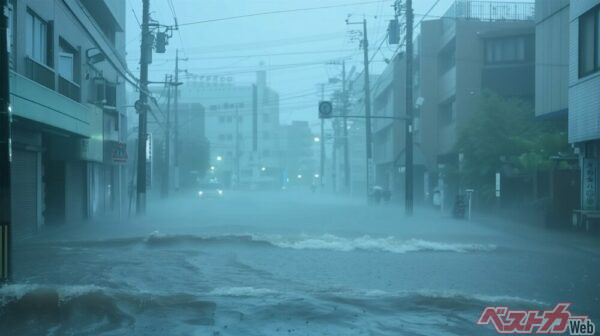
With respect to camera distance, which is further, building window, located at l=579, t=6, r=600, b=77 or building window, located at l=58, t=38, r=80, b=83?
building window, located at l=58, t=38, r=80, b=83

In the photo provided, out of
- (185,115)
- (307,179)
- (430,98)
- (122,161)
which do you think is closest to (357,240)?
(122,161)

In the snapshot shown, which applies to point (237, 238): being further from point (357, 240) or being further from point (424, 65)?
point (424, 65)

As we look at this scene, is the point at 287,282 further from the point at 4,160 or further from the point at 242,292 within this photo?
the point at 4,160

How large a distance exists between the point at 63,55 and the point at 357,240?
14.1m

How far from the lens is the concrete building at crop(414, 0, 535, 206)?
38.3 metres

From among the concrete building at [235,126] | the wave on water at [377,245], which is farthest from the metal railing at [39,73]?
the concrete building at [235,126]

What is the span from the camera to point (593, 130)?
21.3 m

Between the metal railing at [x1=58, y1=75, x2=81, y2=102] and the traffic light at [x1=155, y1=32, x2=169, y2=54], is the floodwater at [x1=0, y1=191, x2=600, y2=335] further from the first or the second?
→ the traffic light at [x1=155, y1=32, x2=169, y2=54]

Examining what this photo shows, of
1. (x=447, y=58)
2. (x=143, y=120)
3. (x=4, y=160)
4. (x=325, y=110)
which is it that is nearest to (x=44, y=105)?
(x=4, y=160)

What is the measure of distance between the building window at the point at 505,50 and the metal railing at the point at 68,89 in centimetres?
2338

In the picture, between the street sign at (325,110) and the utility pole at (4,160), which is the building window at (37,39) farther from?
the street sign at (325,110)

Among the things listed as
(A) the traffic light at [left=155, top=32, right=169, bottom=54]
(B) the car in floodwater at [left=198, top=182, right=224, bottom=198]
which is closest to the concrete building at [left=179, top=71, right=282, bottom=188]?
(B) the car in floodwater at [left=198, top=182, right=224, bottom=198]

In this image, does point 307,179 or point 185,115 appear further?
point 307,179
